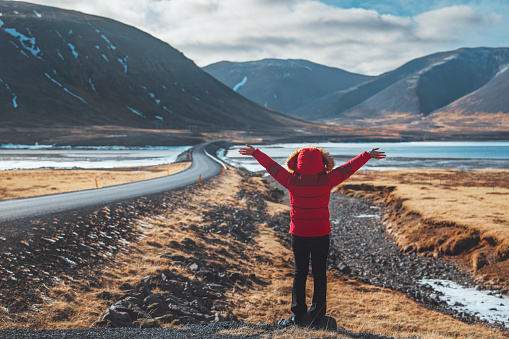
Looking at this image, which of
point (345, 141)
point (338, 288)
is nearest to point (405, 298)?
point (338, 288)

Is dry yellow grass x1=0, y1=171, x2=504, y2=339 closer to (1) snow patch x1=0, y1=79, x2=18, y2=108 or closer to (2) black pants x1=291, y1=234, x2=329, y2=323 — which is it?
(2) black pants x1=291, y1=234, x2=329, y2=323

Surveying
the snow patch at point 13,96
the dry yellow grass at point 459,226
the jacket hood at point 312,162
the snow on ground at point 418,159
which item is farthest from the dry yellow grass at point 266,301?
the snow patch at point 13,96

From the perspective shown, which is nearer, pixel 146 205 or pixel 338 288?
pixel 338 288

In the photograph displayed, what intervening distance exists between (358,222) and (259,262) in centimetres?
1377

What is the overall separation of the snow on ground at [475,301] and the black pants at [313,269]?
27.6ft

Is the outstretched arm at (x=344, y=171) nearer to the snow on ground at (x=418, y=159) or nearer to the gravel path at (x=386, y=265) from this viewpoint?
the gravel path at (x=386, y=265)

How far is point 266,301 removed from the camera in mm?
11125

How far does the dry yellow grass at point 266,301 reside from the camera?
816 cm

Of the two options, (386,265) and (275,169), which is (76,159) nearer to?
(386,265)

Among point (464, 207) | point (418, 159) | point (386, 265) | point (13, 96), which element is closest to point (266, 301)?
point (386, 265)

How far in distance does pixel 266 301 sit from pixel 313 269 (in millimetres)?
5191

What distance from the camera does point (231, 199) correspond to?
28609 millimetres

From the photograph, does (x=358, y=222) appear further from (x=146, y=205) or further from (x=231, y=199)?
(x=146, y=205)

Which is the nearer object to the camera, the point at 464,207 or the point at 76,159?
the point at 464,207
